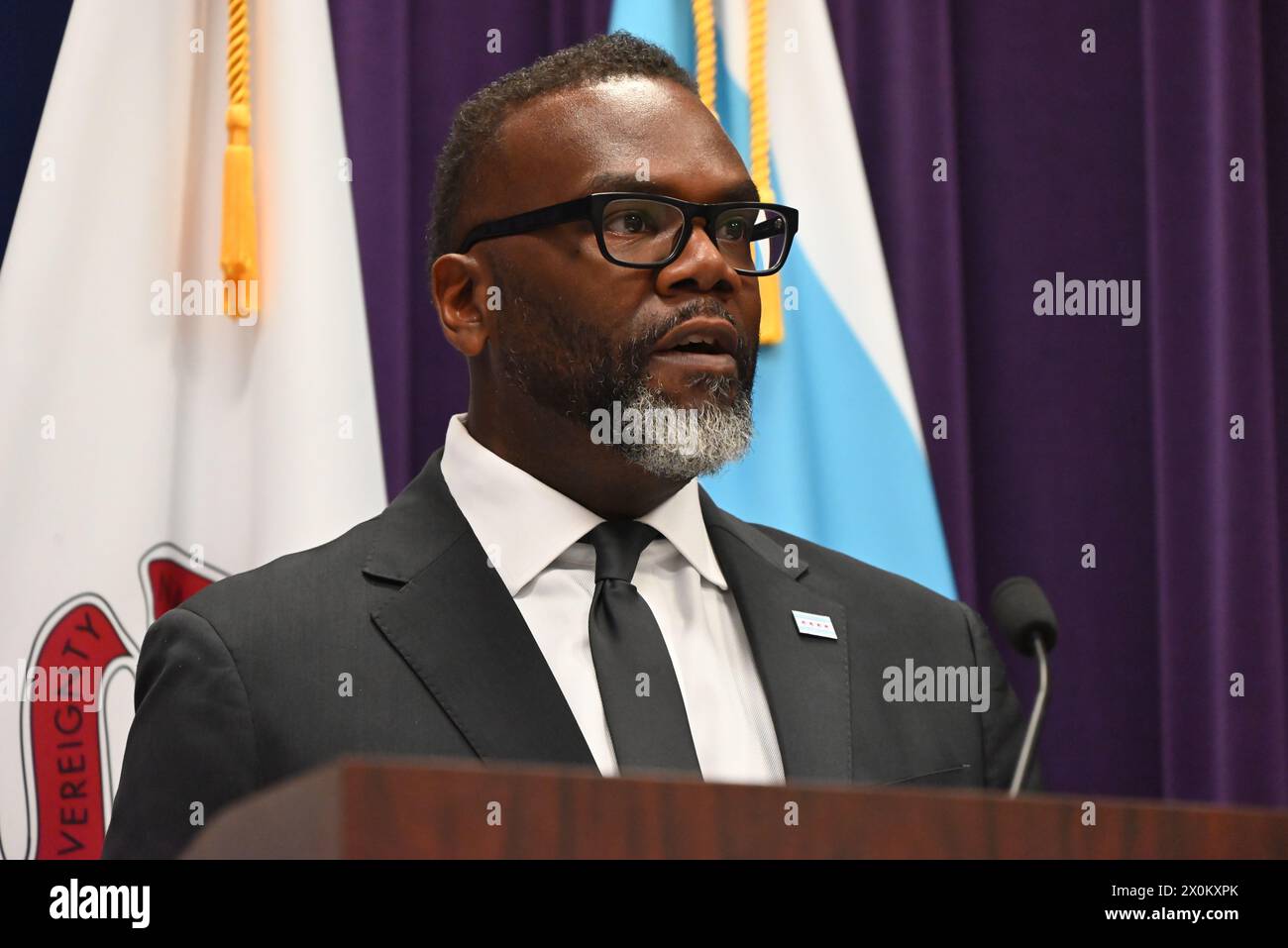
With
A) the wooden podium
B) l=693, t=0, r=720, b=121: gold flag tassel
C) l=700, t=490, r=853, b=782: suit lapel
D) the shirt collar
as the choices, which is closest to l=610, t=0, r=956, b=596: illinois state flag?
l=693, t=0, r=720, b=121: gold flag tassel

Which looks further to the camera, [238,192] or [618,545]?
[238,192]

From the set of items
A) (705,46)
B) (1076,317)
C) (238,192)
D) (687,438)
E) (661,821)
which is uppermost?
(705,46)

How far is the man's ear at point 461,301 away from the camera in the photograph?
6.55 feet

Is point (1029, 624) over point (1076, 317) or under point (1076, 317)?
under

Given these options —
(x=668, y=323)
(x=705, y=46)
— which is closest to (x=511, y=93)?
(x=668, y=323)

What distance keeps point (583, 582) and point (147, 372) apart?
2.74 ft

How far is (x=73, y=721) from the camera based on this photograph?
2.19 m

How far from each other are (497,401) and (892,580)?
0.56m

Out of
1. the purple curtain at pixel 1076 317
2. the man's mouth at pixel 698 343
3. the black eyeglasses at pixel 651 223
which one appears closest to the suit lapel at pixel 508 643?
the man's mouth at pixel 698 343

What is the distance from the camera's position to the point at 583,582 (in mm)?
1792

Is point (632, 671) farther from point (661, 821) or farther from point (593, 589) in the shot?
point (661, 821)

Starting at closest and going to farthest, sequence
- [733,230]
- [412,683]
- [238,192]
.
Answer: [412,683] < [733,230] < [238,192]

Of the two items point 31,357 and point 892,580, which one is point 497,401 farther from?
point 31,357

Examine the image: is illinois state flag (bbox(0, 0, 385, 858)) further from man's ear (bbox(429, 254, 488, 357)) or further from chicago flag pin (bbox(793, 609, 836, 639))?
chicago flag pin (bbox(793, 609, 836, 639))
